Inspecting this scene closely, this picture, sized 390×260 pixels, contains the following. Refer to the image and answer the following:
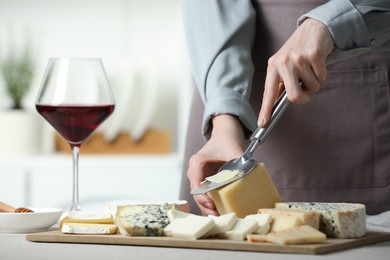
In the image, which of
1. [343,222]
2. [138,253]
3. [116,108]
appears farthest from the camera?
[116,108]

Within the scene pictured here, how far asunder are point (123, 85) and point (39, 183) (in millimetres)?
518

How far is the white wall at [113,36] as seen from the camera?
344 cm

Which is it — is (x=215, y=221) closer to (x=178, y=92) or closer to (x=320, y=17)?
(x=320, y=17)

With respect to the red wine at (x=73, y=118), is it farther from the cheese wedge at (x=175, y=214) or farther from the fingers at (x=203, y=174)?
the cheese wedge at (x=175, y=214)

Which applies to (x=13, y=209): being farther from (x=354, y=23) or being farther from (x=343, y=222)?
(x=354, y=23)

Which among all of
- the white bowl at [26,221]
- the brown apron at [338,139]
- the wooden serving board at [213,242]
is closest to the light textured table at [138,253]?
the wooden serving board at [213,242]

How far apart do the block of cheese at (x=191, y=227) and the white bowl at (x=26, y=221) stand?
0.70ft

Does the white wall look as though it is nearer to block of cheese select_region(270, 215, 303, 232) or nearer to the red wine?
the red wine

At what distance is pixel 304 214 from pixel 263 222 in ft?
0.17

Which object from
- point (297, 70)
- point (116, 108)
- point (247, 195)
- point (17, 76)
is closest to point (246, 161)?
point (247, 195)

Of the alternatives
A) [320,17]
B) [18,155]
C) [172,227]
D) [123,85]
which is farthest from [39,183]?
[172,227]

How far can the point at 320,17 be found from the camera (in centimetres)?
128

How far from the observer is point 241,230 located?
0.92 m

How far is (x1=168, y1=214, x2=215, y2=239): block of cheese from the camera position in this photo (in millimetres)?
915
